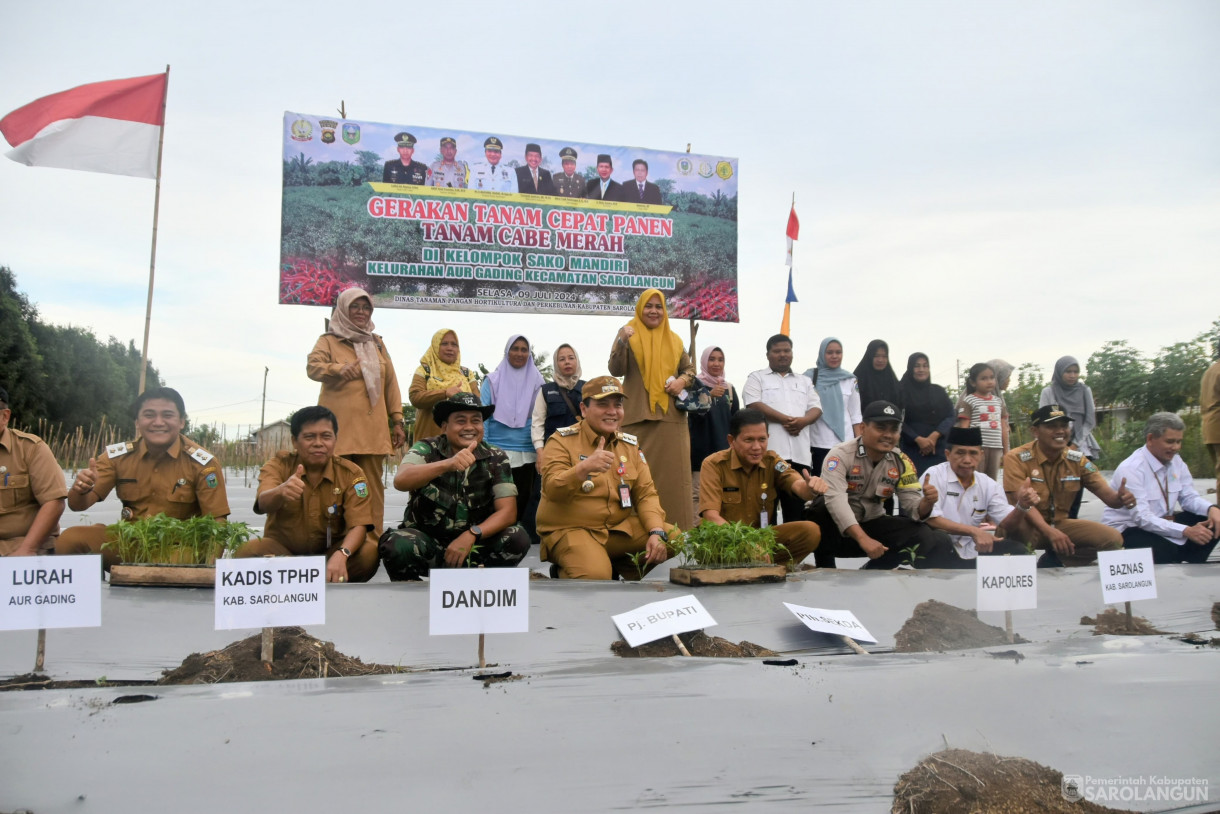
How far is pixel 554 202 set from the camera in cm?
782

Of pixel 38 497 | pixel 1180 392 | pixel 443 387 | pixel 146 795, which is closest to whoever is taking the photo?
pixel 146 795

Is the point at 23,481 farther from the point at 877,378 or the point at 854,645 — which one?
the point at 877,378

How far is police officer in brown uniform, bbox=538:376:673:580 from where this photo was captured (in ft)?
11.6

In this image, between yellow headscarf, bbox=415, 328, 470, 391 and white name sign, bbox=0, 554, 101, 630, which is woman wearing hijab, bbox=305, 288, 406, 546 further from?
white name sign, bbox=0, 554, 101, 630

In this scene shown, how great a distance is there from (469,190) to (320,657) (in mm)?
6252

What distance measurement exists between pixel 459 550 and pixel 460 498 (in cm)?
33

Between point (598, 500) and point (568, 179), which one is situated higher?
point (568, 179)

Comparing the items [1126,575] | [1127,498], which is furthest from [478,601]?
[1127,498]

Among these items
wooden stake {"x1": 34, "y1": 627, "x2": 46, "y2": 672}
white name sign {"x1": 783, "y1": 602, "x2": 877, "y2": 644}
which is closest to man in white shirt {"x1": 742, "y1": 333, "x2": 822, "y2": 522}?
white name sign {"x1": 783, "y1": 602, "x2": 877, "y2": 644}

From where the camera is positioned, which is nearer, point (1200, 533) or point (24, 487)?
point (24, 487)

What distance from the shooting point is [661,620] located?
231 centimetres

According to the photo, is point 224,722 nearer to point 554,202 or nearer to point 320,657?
point 320,657

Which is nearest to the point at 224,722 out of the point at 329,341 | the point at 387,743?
the point at 387,743

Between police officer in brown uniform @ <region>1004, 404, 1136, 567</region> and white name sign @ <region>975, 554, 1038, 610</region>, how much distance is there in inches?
68.9
